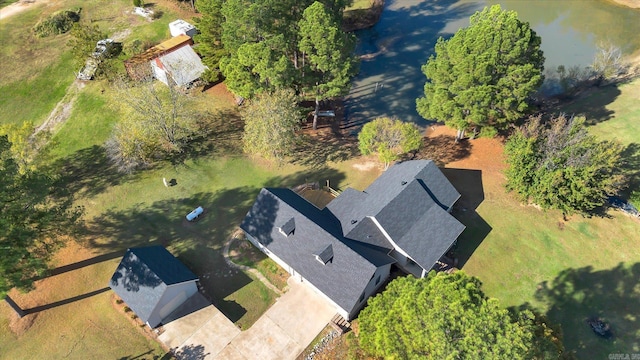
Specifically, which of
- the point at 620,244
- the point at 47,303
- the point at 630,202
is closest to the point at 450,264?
the point at 620,244

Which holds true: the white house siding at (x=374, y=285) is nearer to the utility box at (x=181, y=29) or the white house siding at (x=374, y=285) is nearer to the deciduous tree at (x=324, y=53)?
the deciduous tree at (x=324, y=53)

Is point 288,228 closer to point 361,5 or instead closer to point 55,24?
point 361,5

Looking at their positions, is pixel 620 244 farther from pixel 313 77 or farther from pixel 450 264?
pixel 313 77

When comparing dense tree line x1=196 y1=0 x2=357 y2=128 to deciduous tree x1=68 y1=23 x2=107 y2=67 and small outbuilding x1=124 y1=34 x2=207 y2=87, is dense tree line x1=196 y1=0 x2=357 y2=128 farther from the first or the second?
deciduous tree x1=68 y1=23 x2=107 y2=67

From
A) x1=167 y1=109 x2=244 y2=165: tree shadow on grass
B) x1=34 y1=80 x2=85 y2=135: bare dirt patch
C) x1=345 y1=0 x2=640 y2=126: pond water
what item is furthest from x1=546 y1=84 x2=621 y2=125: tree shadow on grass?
x1=34 y1=80 x2=85 y2=135: bare dirt patch

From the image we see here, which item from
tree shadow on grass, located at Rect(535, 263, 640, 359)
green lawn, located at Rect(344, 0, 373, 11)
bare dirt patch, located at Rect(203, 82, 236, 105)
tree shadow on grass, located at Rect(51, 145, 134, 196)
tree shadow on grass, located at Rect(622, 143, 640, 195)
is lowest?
tree shadow on grass, located at Rect(535, 263, 640, 359)

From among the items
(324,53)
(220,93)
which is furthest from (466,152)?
(220,93)
